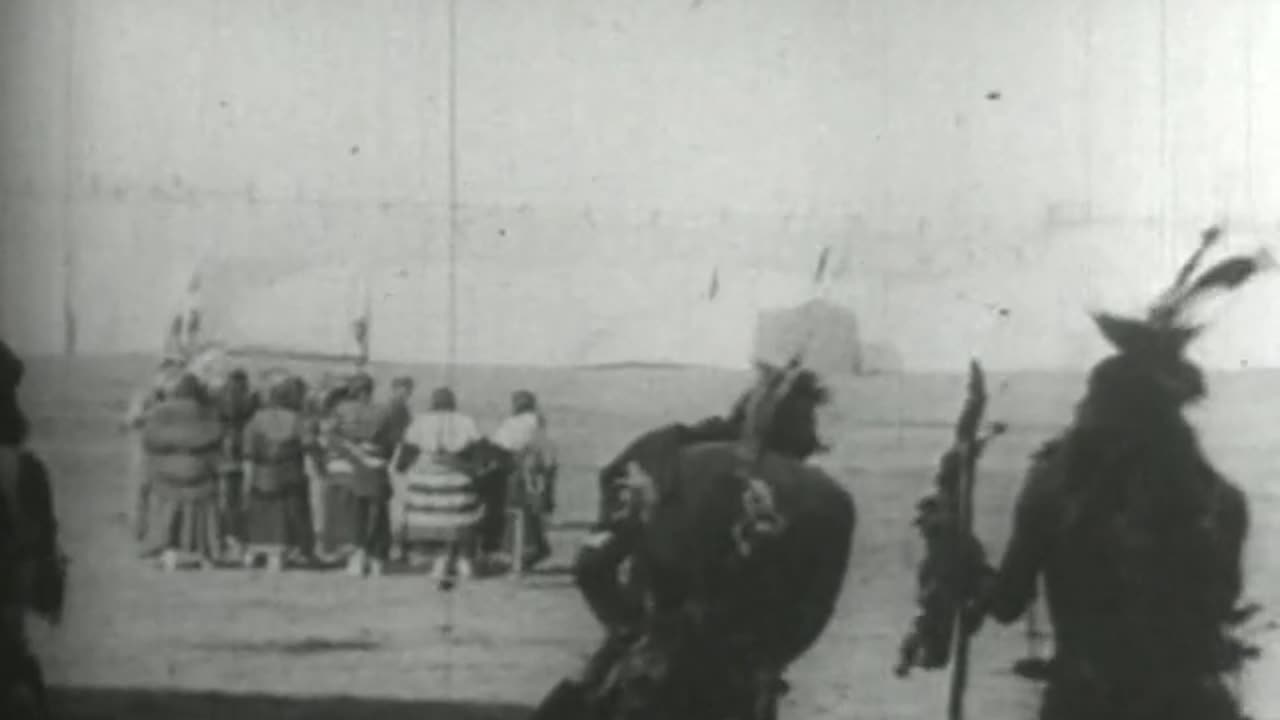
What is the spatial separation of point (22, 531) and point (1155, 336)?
1633 mm

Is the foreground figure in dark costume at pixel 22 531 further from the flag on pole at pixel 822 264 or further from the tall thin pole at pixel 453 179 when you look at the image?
the flag on pole at pixel 822 264

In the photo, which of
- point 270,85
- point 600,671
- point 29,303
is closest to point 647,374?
point 600,671

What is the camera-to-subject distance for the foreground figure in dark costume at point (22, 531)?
293 cm

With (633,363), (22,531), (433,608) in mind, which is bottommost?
(433,608)

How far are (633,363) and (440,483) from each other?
32cm

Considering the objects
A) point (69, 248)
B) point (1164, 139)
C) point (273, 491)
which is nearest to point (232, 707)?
point (273, 491)

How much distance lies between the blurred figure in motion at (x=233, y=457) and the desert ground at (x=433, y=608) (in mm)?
66

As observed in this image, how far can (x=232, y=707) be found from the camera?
2926 millimetres

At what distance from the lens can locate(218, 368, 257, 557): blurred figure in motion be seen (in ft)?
9.65

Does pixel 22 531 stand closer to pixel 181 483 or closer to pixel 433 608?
pixel 181 483

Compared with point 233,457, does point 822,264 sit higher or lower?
higher

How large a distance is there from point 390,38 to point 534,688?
94cm

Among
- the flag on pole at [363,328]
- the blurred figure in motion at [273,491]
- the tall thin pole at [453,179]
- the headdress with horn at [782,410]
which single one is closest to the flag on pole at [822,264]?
the headdress with horn at [782,410]

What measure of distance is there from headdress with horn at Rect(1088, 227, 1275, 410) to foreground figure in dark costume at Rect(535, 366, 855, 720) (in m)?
0.42
